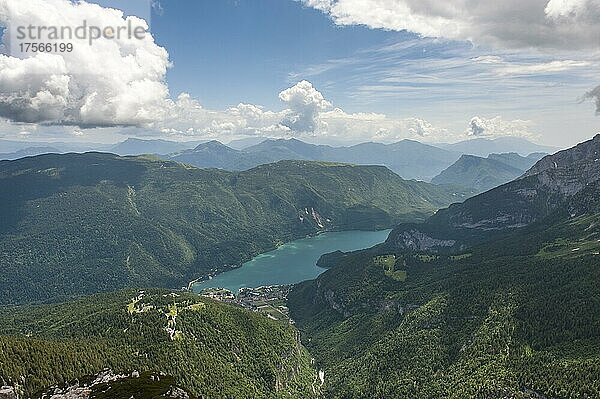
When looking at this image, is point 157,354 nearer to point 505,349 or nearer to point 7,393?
point 7,393

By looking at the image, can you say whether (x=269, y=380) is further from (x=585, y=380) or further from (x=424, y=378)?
(x=585, y=380)

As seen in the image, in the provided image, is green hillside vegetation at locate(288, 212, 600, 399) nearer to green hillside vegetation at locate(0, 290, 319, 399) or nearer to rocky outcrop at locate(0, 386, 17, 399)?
green hillside vegetation at locate(0, 290, 319, 399)

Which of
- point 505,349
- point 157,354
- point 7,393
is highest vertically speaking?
point 7,393

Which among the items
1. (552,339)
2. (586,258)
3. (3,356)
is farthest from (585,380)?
(3,356)

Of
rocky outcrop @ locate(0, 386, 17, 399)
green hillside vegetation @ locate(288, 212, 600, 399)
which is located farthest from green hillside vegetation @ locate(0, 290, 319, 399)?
green hillside vegetation @ locate(288, 212, 600, 399)

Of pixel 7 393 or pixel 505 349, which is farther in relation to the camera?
pixel 505 349

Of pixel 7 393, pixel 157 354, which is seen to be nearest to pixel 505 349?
pixel 157 354

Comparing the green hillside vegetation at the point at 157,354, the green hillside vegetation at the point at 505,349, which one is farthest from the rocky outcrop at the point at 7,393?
the green hillside vegetation at the point at 505,349

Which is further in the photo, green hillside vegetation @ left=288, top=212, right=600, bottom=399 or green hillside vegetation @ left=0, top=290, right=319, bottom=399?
green hillside vegetation @ left=288, top=212, right=600, bottom=399
